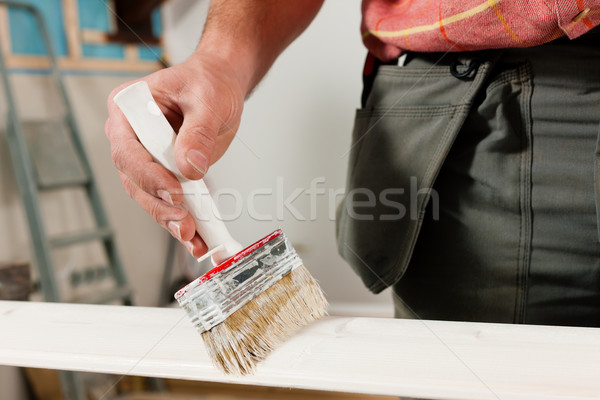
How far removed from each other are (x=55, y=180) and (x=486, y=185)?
112 cm

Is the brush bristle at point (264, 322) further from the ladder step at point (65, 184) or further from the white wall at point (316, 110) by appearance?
the ladder step at point (65, 184)

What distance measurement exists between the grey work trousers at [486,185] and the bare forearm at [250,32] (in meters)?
0.12

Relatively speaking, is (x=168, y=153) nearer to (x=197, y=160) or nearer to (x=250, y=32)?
(x=197, y=160)

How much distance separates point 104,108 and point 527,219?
4.38 ft

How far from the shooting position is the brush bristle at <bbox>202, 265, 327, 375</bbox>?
32cm

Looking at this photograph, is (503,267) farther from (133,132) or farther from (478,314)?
(133,132)

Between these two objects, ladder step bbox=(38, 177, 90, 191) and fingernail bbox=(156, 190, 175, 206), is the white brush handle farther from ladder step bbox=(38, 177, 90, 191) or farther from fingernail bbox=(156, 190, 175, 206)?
ladder step bbox=(38, 177, 90, 191)

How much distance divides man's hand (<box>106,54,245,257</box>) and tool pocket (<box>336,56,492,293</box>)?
151 mm

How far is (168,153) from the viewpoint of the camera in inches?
14.5

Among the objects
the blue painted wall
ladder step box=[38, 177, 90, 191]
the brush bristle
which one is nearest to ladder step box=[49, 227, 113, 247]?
ladder step box=[38, 177, 90, 191]

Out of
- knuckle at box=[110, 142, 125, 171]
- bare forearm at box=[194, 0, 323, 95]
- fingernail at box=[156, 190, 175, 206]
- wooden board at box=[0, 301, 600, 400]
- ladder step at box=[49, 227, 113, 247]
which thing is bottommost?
ladder step at box=[49, 227, 113, 247]

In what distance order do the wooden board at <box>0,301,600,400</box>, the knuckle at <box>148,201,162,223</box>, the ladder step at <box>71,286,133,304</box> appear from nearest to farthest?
the wooden board at <box>0,301,600,400</box>
the knuckle at <box>148,201,162,223</box>
the ladder step at <box>71,286,133,304</box>

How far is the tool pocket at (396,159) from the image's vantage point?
45 cm

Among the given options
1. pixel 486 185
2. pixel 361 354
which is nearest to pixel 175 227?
pixel 361 354
